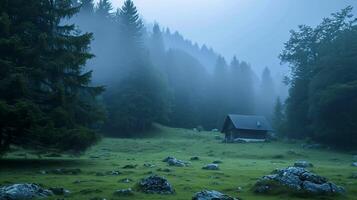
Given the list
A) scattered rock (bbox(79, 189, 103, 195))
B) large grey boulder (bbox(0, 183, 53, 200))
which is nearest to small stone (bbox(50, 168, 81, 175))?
scattered rock (bbox(79, 189, 103, 195))

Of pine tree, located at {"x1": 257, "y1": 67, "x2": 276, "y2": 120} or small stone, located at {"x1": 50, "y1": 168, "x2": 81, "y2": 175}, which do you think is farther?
pine tree, located at {"x1": 257, "y1": 67, "x2": 276, "y2": 120}

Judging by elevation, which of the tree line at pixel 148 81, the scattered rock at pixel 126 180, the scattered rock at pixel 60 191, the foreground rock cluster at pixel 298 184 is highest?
the tree line at pixel 148 81

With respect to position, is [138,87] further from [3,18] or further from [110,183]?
[110,183]

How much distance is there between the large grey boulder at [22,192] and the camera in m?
17.7

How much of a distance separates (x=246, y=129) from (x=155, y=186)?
2565 inches

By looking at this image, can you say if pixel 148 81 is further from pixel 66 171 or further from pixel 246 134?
pixel 66 171

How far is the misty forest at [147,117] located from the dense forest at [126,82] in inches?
6.8

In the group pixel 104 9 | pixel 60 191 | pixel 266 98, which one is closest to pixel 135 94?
pixel 104 9

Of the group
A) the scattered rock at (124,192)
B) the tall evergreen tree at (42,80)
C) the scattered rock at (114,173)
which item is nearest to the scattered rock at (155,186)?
the scattered rock at (124,192)

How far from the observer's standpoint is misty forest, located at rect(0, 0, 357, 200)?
23188 millimetres

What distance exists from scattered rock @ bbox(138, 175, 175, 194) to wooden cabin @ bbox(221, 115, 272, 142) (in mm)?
63221

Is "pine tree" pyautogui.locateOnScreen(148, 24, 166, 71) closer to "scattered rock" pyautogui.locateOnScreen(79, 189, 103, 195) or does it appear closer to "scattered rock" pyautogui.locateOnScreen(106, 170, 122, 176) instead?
"scattered rock" pyautogui.locateOnScreen(106, 170, 122, 176)

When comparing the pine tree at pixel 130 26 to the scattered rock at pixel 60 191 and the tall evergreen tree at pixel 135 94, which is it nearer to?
the tall evergreen tree at pixel 135 94

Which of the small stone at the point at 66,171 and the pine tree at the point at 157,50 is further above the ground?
the pine tree at the point at 157,50
